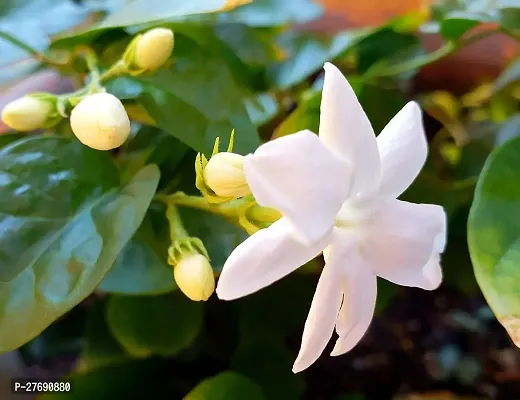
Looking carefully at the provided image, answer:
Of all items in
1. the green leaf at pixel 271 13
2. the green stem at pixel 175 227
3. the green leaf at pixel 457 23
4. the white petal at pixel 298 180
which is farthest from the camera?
the green leaf at pixel 271 13

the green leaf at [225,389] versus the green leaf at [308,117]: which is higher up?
the green leaf at [308,117]

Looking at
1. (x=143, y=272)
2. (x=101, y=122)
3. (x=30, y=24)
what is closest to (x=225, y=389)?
(x=143, y=272)

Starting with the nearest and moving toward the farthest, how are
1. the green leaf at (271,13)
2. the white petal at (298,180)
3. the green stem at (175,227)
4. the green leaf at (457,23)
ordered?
the white petal at (298,180)
the green stem at (175,227)
the green leaf at (457,23)
the green leaf at (271,13)

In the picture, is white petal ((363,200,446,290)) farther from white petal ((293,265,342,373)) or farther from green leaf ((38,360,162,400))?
green leaf ((38,360,162,400))

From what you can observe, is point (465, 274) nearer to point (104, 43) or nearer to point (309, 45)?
point (309, 45)

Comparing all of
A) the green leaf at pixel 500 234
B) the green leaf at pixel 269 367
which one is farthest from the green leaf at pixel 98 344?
the green leaf at pixel 500 234

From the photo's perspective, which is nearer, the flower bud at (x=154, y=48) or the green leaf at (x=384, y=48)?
the flower bud at (x=154, y=48)

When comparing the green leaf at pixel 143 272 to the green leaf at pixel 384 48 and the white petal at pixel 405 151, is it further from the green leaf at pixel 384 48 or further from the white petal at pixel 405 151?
the green leaf at pixel 384 48
